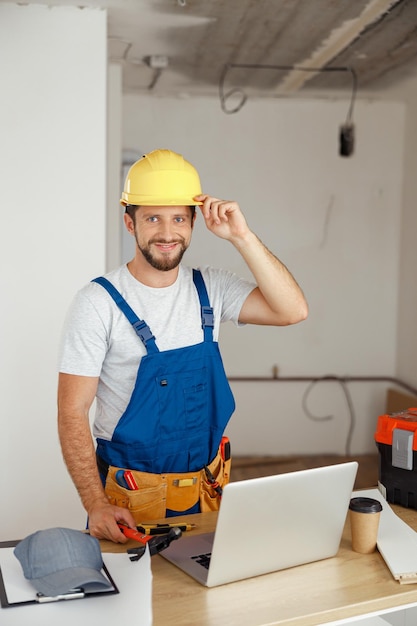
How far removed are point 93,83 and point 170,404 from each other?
189 cm

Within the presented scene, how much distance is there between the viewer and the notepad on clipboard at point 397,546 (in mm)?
1653

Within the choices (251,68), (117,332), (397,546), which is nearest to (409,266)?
(251,68)

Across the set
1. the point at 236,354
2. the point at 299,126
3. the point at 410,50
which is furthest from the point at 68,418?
the point at 299,126

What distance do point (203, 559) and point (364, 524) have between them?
380 millimetres

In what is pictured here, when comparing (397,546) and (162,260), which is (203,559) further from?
(162,260)

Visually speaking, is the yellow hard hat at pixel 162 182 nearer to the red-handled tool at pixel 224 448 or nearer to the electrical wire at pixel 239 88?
the red-handled tool at pixel 224 448

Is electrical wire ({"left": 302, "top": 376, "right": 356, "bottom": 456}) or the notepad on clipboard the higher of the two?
the notepad on clipboard

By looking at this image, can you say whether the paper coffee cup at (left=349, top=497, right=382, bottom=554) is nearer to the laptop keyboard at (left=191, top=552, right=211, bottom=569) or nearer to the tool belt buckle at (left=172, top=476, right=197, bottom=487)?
the laptop keyboard at (left=191, top=552, right=211, bottom=569)

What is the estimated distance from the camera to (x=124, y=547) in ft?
5.84

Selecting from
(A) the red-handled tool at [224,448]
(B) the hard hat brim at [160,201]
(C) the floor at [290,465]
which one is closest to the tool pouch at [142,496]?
(A) the red-handled tool at [224,448]

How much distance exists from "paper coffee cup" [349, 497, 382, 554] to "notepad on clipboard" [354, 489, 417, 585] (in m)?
0.03

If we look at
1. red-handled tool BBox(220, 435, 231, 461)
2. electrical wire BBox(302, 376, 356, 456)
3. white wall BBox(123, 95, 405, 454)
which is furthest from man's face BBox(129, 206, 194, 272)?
electrical wire BBox(302, 376, 356, 456)

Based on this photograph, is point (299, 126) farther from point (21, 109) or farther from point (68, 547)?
point (68, 547)

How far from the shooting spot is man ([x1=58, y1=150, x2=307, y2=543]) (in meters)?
2.11
